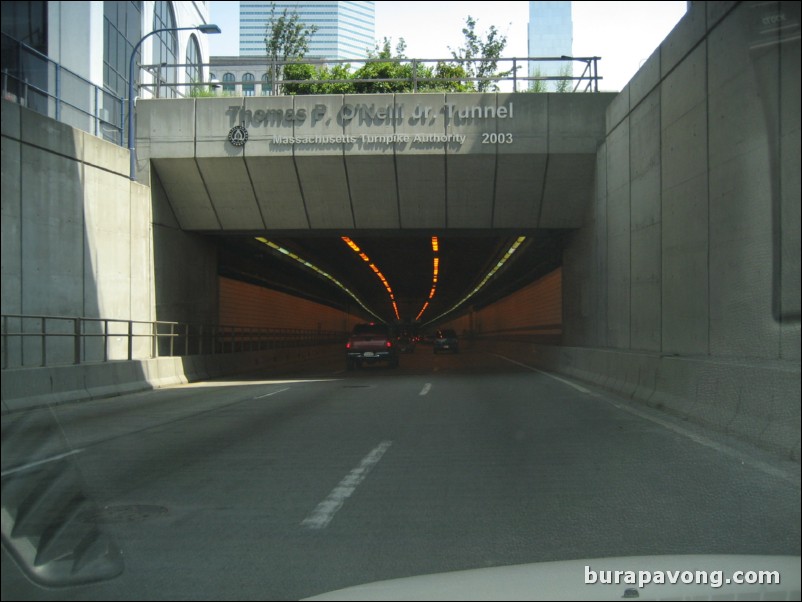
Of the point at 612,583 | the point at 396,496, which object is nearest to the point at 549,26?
the point at 396,496

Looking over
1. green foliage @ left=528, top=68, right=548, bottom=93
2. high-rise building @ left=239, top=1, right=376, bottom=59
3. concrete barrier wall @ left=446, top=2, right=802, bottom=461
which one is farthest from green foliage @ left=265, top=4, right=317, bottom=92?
concrete barrier wall @ left=446, top=2, right=802, bottom=461

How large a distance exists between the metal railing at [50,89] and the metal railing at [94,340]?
198 inches

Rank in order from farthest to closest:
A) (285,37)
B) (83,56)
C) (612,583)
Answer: (285,37) < (83,56) < (612,583)

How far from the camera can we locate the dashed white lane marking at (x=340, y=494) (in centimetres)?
598

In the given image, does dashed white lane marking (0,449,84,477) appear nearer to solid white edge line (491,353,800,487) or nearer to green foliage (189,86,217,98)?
solid white edge line (491,353,800,487)

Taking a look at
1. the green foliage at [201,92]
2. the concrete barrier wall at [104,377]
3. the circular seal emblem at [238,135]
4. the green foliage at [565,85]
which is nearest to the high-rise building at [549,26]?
the green foliage at [565,85]

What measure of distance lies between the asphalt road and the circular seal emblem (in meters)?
11.3

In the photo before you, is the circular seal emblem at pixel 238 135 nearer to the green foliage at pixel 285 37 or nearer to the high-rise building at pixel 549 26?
the green foliage at pixel 285 37

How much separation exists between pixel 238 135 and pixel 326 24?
18644mm

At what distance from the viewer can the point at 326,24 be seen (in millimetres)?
37719

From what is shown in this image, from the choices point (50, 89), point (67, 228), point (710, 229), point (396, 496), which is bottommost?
point (396, 496)

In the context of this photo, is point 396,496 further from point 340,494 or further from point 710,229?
point 710,229

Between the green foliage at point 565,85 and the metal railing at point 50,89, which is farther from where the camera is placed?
the green foliage at point 565,85

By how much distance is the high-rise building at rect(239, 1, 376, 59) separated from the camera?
32.3 metres
